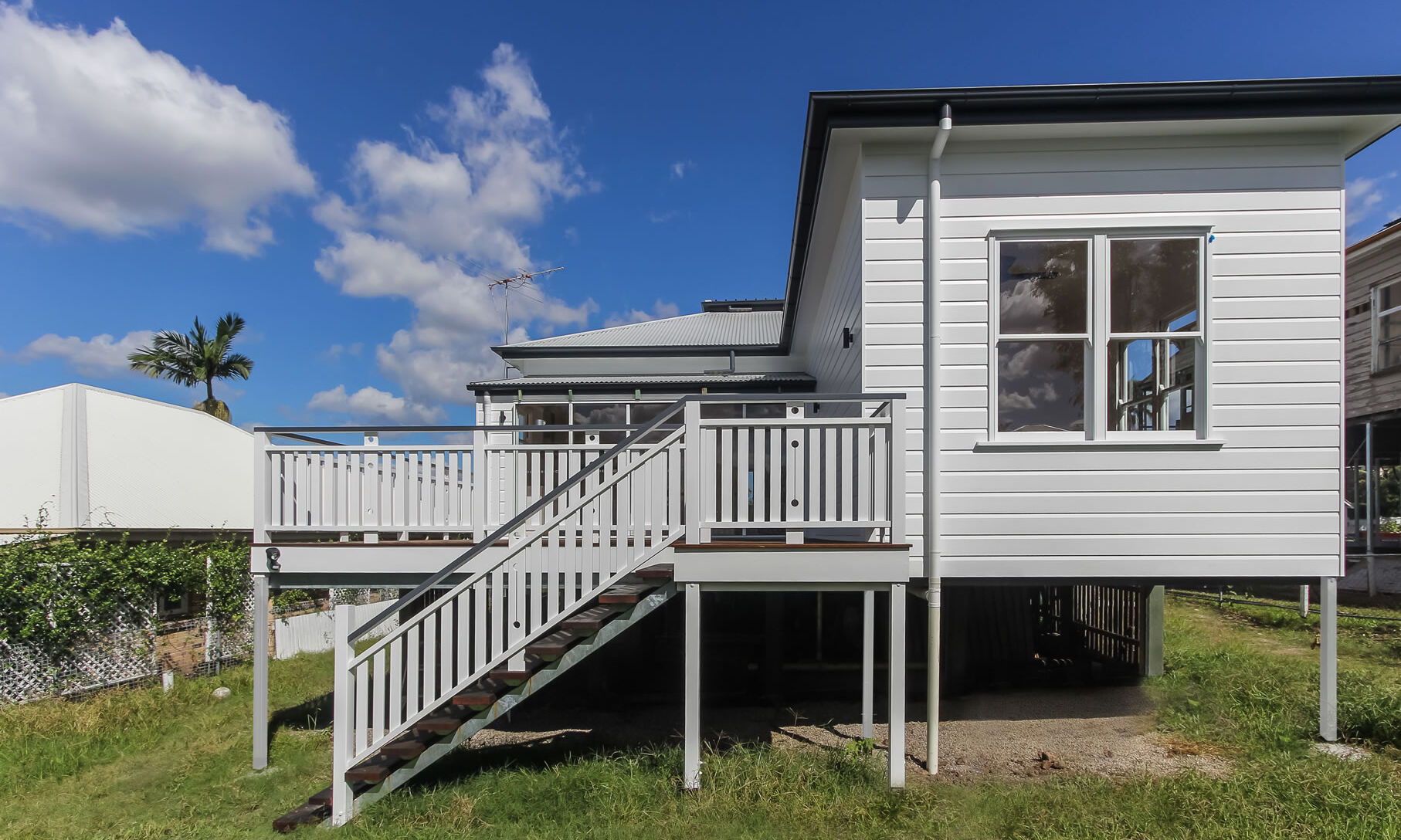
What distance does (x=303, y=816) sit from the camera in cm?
430

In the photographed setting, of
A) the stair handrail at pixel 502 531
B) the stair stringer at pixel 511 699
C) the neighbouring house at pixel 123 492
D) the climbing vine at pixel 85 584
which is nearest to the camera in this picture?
the stair handrail at pixel 502 531

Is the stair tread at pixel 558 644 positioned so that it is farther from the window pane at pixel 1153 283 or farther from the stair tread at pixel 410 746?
the window pane at pixel 1153 283

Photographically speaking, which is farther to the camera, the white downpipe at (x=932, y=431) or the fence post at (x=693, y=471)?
the white downpipe at (x=932, y=431)

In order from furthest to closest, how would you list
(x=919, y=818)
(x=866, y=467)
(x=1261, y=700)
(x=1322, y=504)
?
(x=1261, y=700) → (x=1322, y=504) → (x=866, y=467) → (x=919, y=818)

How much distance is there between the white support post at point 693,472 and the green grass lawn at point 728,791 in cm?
164

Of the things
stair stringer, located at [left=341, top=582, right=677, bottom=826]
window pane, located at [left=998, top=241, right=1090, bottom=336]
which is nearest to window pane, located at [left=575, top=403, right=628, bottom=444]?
window pane, located at [left=998, top=241, right=1090, bottom=336]

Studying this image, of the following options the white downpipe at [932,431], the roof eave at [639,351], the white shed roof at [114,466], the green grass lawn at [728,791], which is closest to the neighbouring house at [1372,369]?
the green grass lawn at [728,791]

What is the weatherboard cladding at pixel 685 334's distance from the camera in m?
12.6

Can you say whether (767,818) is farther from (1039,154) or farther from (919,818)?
(1039,154)

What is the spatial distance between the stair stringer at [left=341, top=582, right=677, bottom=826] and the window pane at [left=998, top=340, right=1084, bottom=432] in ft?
16.2

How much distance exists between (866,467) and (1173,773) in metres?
3.17

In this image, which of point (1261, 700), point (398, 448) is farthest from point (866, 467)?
point (1261, 700)

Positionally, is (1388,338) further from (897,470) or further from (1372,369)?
(897,470)

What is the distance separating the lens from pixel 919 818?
405 cm
